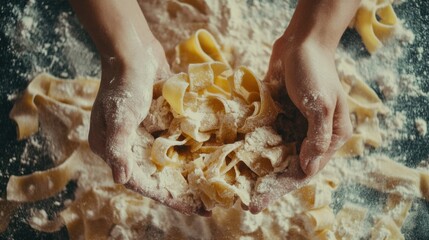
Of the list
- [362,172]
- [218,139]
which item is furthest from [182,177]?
[362,172]

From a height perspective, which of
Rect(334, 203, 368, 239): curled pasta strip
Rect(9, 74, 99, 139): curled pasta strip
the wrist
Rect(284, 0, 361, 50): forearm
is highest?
Rect(284, 0, 361, 50): forearm

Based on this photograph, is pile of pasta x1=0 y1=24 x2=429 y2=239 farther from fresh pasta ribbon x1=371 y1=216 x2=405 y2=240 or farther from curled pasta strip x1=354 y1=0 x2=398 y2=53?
curled pasta strip x1=354 y1=0 x2=398 y2=53

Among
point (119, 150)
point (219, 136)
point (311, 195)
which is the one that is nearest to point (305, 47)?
point (219, 136)

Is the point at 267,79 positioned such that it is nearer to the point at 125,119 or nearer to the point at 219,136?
the point at 219,136

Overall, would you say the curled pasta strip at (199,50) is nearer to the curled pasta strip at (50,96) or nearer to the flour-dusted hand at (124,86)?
the flour-dusted hand at (124,86)

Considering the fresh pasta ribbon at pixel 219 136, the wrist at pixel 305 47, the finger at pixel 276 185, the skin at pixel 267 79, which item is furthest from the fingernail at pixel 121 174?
the wrist at pixel 305 47

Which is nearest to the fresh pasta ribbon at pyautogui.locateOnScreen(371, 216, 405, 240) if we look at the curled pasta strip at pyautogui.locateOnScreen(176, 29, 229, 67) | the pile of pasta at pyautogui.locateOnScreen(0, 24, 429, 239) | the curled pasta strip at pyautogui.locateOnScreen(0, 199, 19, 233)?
the pile of pasta at pyautogui.locateOnScreen(0, 24, 429, 239)
